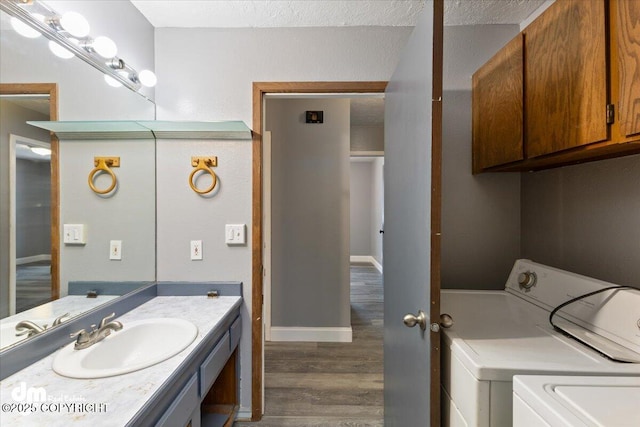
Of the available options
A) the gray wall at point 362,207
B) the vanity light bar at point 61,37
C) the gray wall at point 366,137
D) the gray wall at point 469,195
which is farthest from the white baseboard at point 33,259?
the gray wall at point 362,207

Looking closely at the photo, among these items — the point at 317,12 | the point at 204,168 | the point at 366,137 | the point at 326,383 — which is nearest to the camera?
the point at 317,12

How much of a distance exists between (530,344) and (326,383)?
1.56 metres

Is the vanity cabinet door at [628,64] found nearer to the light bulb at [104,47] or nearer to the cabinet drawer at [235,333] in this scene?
the cabinet drawer at [235,333]

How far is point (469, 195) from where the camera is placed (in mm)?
1714

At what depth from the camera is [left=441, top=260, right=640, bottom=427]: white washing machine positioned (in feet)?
2.64

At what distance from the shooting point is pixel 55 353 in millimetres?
1021

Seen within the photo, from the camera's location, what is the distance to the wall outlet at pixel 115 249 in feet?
4.74

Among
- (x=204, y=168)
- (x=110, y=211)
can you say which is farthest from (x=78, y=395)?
(x=204, y=168)

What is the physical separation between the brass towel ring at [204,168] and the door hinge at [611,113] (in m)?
1.75

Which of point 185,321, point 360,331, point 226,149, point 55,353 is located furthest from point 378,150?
point 55,353

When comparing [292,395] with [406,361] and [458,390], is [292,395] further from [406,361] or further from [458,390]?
[458,390]

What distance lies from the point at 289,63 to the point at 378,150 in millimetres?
2956

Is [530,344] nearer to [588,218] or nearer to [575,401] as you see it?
[575,401]

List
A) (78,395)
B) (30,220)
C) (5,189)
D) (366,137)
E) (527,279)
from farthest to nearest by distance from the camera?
(366,137) → (527,279) → (30,220) → (5,189) → (78,395)
